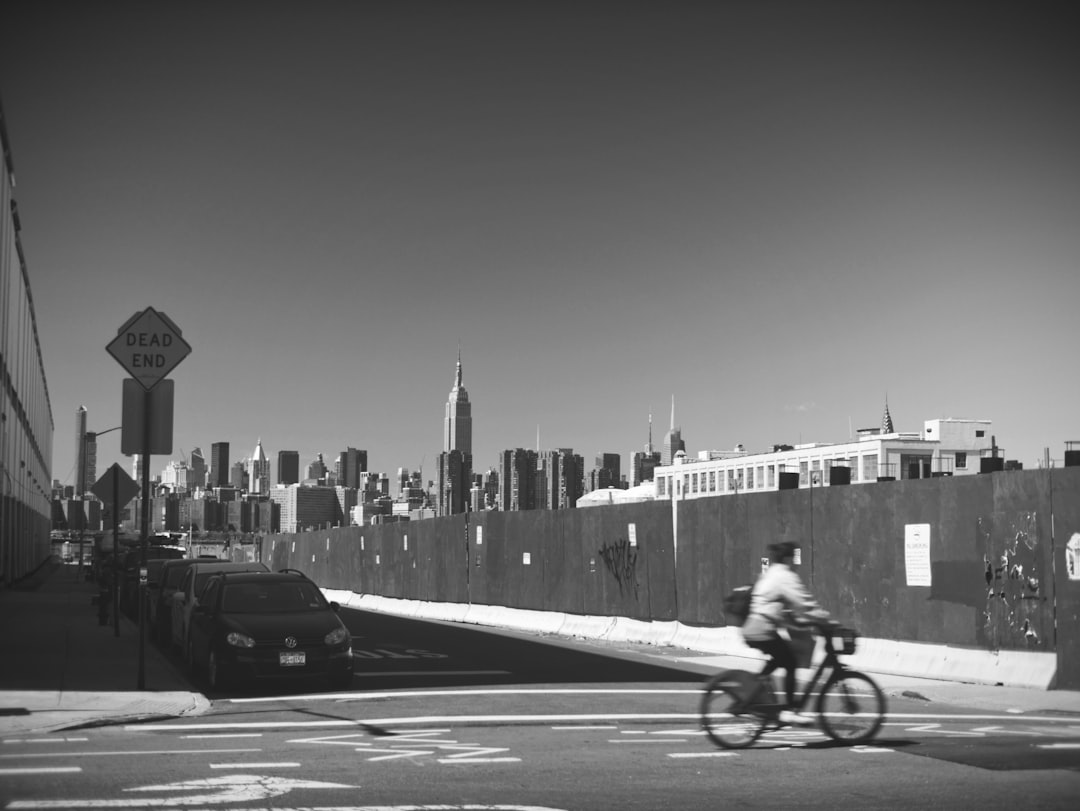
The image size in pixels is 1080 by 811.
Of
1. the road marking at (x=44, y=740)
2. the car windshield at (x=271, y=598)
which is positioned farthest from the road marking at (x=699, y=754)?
the car windshield at (x=271, y=598)

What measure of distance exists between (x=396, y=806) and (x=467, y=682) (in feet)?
28.8

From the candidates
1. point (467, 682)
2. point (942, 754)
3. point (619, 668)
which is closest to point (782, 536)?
point (619, 668)

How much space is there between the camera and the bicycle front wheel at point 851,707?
37.0 feet

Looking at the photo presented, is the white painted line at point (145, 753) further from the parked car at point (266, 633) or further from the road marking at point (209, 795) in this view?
the parked car at point (266, 633)

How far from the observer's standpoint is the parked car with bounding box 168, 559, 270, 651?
64.7 ft

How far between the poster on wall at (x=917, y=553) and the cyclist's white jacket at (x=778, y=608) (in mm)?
7233

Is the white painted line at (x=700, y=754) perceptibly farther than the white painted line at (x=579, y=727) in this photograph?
No

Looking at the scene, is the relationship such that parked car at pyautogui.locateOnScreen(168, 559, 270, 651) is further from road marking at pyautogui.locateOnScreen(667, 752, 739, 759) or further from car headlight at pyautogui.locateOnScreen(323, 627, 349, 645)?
road marking at pyautogui.locateOnScreen(667, 752, 739, 759)

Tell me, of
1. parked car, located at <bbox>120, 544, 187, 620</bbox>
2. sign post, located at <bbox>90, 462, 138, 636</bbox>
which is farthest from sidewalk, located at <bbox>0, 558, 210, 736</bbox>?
sign post, located at <bbox>90, 462, 138, 636</bbox>

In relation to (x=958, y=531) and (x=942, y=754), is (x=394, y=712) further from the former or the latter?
(x=958, y=531)

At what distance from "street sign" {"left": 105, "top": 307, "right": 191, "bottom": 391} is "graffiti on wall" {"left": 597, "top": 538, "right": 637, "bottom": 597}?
1267 cm

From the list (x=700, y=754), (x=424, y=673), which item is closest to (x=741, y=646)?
(x=424, y=673)

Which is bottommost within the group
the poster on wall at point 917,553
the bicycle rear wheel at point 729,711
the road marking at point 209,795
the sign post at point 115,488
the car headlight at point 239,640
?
the road marking at point 209,795

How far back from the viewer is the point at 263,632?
16141 millimetres
